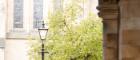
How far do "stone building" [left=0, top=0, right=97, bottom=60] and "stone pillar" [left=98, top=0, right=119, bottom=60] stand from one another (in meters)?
31.2

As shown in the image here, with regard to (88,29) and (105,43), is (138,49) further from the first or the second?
(88,29)

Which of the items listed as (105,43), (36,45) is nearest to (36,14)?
(36,45)

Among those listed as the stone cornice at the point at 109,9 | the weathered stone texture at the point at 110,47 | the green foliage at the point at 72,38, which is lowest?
the green foliage at the point at 72,38

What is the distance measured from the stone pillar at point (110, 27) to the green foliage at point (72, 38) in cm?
1353

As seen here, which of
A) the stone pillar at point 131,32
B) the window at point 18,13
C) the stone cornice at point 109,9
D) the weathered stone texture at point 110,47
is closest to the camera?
the stone pillar at point 131,32

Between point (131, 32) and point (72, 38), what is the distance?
1575 cm

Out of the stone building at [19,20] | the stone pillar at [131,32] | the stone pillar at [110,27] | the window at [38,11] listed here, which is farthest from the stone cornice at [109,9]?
the window at [38,11]

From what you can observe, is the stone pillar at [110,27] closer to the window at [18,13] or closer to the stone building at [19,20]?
the stone building at [19,20]

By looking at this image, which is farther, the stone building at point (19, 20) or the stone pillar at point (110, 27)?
the stone building at point (19, 20)

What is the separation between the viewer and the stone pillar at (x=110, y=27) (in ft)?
15.8

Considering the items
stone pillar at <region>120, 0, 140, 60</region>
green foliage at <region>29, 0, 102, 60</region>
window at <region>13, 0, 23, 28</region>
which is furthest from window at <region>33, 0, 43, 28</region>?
stone pillar at <region>120, 0, 140, 60</region>

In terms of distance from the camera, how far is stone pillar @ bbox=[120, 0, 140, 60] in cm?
410

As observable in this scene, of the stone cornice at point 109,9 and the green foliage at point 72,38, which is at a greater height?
the stone cornice at point 109,9

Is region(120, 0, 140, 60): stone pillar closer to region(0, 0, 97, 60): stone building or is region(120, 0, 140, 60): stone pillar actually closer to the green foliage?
the green foliage
